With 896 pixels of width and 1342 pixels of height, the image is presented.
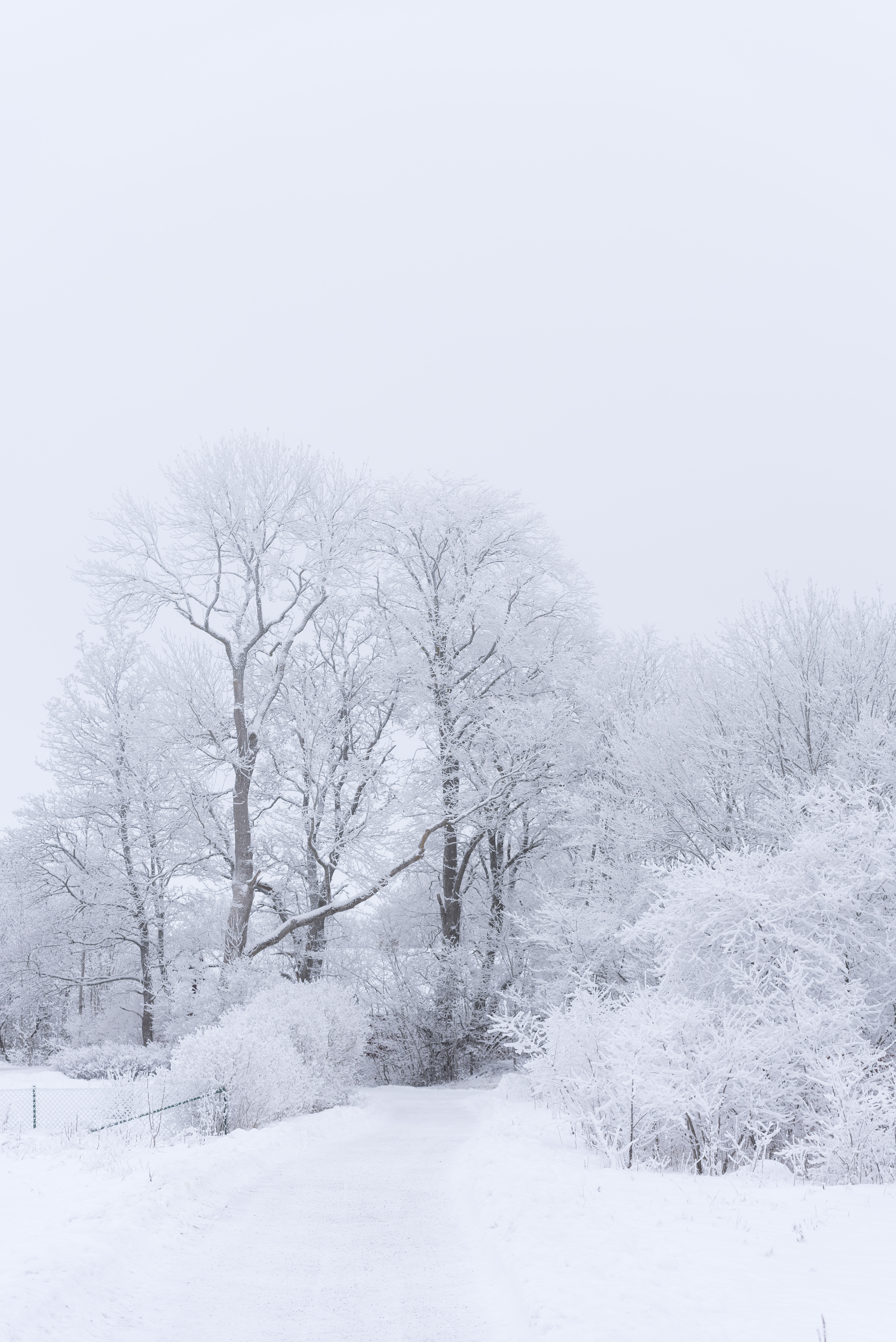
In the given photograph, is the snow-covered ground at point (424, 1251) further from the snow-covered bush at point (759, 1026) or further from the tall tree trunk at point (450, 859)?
the tall tree trunk at point (450, 859)

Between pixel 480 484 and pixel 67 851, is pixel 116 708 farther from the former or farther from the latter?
pixel 480 484

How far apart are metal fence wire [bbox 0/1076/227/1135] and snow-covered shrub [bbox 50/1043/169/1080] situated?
8.60 feet

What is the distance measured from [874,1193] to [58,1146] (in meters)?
8.08

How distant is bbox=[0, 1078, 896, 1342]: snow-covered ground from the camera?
499 cm

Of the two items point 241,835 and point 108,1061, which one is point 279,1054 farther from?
point 241,835

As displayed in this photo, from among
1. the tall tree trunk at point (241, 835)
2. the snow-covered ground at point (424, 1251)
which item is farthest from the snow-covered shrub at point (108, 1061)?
the snow-covered ground at point (424, 1251)

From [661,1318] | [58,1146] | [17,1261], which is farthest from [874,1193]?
[58,1146]

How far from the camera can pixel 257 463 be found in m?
23.2

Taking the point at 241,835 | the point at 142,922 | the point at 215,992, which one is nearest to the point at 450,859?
the point at 241,835

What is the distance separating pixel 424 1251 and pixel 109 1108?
7865mm

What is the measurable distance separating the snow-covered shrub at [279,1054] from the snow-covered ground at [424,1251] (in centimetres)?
139

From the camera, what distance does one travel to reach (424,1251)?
679 cm

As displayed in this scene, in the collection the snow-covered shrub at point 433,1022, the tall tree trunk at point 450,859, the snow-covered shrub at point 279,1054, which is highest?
the tall tree trunk at point 450,859

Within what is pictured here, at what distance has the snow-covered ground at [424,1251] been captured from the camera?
499cm
